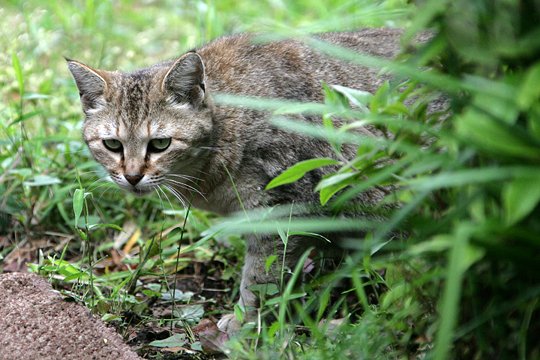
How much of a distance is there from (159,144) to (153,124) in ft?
0.32

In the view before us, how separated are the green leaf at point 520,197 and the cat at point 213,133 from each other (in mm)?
2092

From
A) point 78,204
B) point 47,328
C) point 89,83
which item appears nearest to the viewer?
point 47,328

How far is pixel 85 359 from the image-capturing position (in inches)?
117

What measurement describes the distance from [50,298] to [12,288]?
0.54ft

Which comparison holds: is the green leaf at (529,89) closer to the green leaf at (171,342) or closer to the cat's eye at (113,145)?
the green leaf at (171,342)

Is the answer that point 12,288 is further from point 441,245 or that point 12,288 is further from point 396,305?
point 441,245

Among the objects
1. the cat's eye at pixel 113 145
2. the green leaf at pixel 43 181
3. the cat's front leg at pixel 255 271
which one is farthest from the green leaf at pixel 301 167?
the green leaf at pixel 43 181

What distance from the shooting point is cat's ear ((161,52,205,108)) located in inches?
153

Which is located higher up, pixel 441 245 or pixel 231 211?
pixel 441 245

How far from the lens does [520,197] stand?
175 centimetres

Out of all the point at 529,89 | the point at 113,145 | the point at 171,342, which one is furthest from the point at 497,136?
the point at 113,145

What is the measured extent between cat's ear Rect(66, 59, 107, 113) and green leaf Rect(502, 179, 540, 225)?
269cm

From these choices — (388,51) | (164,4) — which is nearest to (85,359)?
(388,51)

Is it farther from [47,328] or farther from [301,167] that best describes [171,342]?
[301,167]
